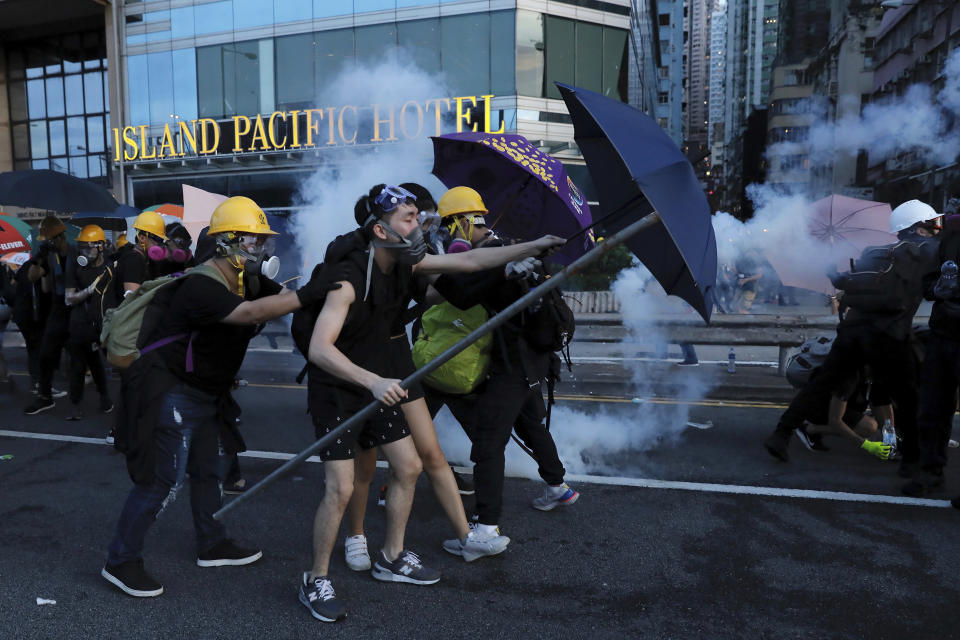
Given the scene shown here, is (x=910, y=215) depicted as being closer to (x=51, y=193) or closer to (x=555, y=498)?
(x=555, y=498)

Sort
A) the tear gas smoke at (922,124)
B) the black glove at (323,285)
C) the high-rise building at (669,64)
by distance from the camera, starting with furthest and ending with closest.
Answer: the high-rise building at (669,64) < the tear gas smoke at (922,124) < the black glove at (323,285)

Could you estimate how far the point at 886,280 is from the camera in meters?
4.66

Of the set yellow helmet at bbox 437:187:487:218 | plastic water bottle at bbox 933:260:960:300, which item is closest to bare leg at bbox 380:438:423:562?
yellow helmet at bbox 437:187:487:218

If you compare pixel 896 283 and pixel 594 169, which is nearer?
pixel 594 169

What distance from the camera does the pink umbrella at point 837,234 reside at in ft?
19.1

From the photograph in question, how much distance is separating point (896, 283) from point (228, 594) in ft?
13.9

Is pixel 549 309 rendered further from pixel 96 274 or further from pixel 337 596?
pixel 96 274

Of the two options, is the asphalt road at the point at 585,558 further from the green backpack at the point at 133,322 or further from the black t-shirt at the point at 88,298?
the black t-shirt at the point at 88,298

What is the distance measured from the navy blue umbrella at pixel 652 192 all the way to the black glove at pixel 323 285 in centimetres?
114

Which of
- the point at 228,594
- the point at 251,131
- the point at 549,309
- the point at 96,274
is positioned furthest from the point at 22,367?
the point at 251,131

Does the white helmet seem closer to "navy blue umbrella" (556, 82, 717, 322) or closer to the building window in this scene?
"navy blue umbrella" (556, 82, 717, 322)

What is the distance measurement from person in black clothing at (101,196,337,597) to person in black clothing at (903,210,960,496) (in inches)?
150

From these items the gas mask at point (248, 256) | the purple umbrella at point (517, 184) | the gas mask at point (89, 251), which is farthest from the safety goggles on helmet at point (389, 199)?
the gas mask at point (89, 251)

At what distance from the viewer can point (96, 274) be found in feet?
21.6
